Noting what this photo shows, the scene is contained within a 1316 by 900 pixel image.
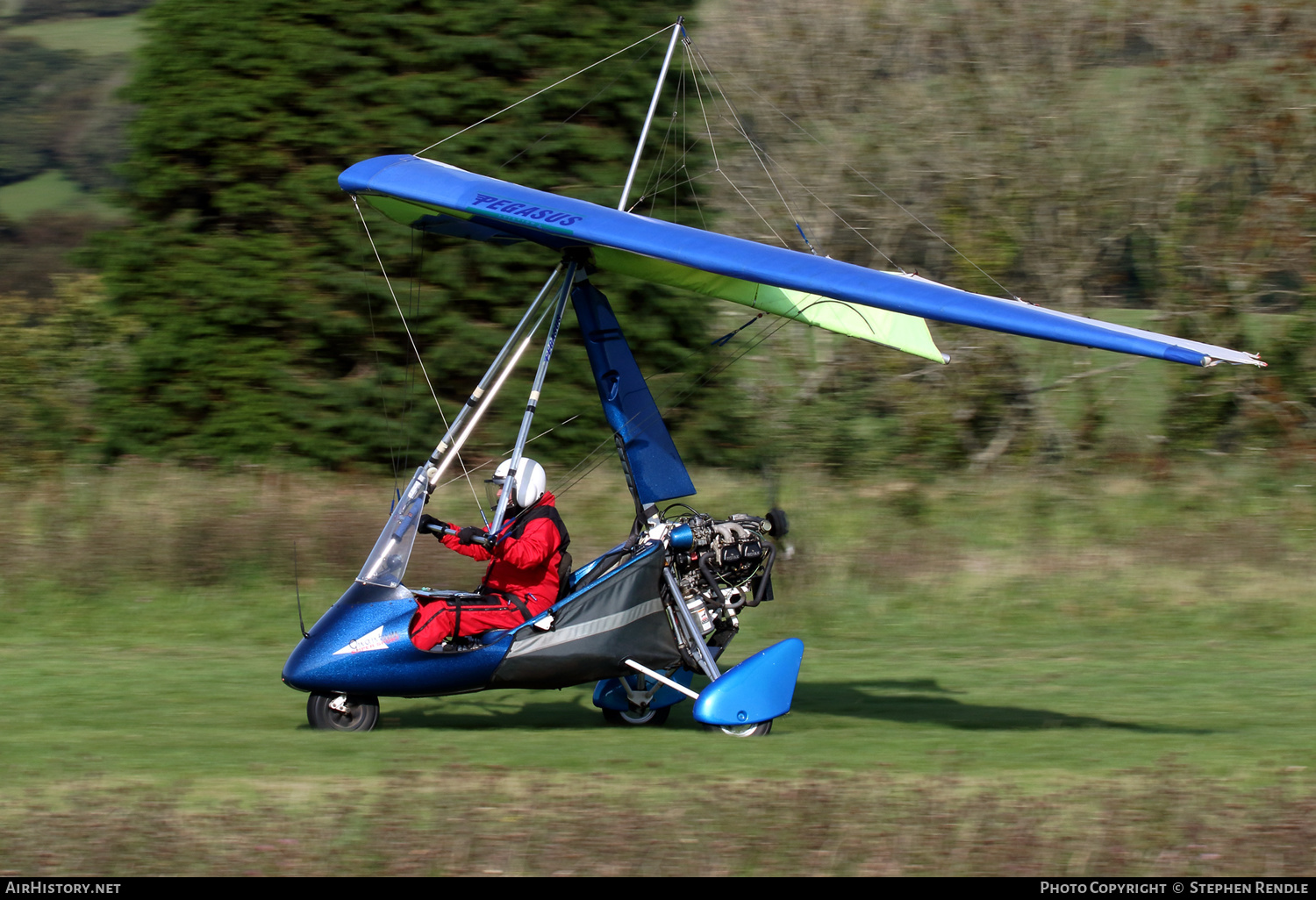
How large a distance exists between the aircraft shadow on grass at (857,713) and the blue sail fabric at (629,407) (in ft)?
5.35

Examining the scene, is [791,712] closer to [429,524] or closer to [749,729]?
[749,729]

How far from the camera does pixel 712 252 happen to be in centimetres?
705

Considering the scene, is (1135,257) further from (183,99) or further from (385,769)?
(385,769)

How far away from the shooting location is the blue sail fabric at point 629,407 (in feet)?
27.0

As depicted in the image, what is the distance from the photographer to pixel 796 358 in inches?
589

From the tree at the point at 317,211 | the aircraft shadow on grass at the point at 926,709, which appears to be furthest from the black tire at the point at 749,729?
the tree at the point at 317,211

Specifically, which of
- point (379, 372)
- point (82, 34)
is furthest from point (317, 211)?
point (82, 34)

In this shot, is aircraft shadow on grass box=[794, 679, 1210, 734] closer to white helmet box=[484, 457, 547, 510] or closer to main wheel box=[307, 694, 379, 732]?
white helmet box=[484, 457, 547, 510]

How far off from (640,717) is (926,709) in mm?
2004

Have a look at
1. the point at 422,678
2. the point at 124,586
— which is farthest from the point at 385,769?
the point at 124,586

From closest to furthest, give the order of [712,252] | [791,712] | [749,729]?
1. [712,252]
2. [749,729]
3. [791,712]

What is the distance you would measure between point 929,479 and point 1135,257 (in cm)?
377

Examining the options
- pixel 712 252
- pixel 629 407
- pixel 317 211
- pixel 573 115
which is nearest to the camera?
pixel 712 252

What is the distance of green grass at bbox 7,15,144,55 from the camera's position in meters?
42.7
